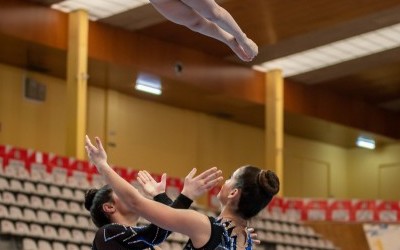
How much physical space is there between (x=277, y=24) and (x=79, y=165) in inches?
202

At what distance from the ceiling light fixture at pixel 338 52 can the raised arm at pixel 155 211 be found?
15213mm

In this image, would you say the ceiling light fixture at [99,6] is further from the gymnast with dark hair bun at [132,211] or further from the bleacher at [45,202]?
the gymnast with dark hair bun at [132,211]

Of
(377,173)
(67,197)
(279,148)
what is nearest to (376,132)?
(377,173)

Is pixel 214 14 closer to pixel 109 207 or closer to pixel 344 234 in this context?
pixel 109 207

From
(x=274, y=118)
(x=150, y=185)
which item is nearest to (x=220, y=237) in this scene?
(x=150, y=185)

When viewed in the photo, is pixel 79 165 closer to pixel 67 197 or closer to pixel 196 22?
pixel 67 197

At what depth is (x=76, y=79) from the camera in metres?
18.5

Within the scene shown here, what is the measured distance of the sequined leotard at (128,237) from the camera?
5008mm

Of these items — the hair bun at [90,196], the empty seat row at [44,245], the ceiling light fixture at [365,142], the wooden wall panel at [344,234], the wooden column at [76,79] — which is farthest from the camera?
the ceiling light fixture at [365,142]

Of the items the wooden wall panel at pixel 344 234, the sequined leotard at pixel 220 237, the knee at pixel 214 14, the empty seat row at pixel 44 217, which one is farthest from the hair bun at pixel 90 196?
the wooden wall panel at pixel 344 234

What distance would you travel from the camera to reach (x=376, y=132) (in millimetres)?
25656

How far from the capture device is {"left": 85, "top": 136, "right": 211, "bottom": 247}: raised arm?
447cm

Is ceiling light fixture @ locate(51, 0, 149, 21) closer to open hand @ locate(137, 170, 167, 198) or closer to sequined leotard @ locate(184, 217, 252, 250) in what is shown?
open hand @ locate(137, 170, 167, 198)

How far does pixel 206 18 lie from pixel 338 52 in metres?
17.9
